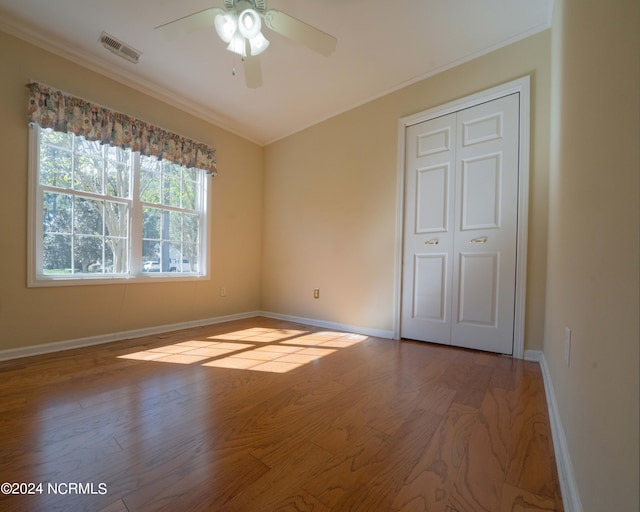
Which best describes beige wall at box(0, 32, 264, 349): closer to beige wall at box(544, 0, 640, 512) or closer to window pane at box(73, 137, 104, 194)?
window pane at box(73, 137, 104, 194)

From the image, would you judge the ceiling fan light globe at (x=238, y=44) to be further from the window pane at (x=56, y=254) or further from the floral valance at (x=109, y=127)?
the window pane at (x=56, y=254)

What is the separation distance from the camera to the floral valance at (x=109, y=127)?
A: 218 centimetres

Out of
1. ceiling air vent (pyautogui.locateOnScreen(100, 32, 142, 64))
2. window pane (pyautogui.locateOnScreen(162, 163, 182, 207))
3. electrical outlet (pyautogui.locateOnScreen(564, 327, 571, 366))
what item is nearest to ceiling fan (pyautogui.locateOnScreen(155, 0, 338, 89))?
ceiling air vent (pyautogui.locateOnScreen(100, 32, 142, 64))

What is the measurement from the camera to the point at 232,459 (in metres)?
1.03

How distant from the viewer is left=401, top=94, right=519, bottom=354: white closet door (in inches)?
88.6

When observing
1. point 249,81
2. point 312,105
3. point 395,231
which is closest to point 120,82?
point 249,81

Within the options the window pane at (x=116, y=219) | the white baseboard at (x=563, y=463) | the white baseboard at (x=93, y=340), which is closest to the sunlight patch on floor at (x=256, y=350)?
the white baseboard at (x=93, y=340)

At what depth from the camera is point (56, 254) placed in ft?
7.65

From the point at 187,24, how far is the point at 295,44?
876mm

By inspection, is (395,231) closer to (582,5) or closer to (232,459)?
(582,5)

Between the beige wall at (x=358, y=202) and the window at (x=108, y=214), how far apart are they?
1.09 meters

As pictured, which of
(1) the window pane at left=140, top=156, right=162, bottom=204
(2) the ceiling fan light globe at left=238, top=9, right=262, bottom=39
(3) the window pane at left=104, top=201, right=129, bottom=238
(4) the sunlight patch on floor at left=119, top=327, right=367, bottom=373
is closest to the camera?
(2) the ceiling fan light globe at left=238, top=9, right=262, bottom=39

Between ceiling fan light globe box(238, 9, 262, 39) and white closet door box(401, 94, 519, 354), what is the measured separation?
168cm

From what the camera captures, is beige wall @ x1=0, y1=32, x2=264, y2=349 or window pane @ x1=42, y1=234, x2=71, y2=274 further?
window pane @ x1=42, y1=234, x2=71, y2=274
